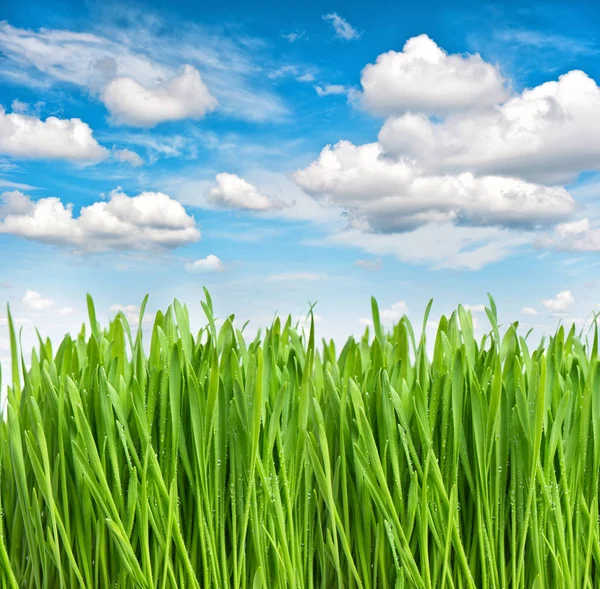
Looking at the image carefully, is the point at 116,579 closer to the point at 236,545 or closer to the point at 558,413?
the point at 236,545

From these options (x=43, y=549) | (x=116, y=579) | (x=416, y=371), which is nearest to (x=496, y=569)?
(x=416, y=371)

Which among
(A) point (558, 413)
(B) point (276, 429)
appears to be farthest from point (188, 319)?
(A) point (558, 413)

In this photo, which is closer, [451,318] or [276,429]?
[276,429]

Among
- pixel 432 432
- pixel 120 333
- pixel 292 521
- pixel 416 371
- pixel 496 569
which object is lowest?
pixel 496 569

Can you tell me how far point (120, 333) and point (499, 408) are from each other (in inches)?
36.1

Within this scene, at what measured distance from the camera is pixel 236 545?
137 cm

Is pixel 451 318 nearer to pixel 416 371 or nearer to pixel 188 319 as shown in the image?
pixel 416 371

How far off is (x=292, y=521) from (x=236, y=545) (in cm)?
13

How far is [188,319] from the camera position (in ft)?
4.95

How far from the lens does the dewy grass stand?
52.9 inches

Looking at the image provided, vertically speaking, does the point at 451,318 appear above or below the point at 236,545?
above

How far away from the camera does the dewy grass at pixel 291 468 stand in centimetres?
134

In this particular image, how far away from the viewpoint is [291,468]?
1.41 metres

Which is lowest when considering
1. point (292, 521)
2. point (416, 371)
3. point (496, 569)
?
point (496, 569)
